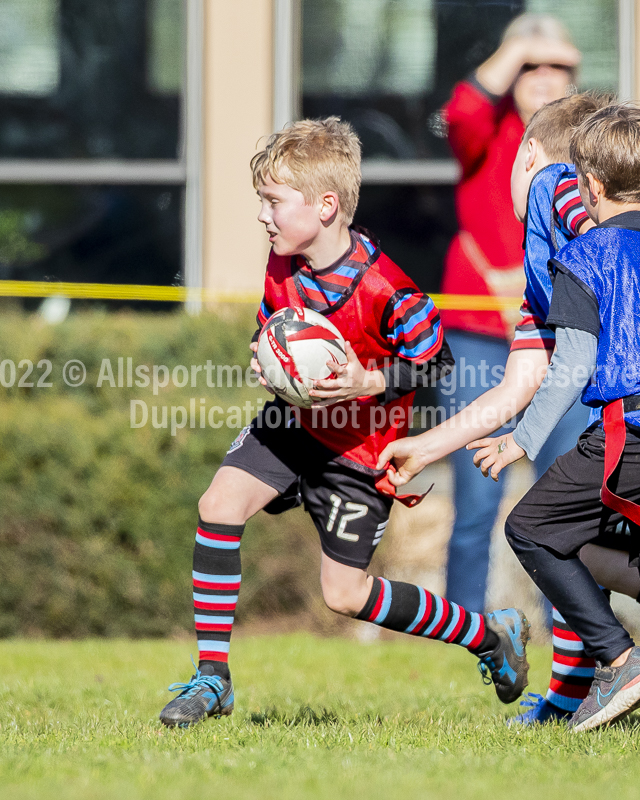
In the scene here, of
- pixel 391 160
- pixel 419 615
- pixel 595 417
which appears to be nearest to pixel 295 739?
pixel 419 615

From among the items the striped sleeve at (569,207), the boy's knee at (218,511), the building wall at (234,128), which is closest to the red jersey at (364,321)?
the boy's knee at (218,511)

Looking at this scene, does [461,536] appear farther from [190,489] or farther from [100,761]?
[100,761]

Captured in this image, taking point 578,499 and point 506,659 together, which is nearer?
point 578,499

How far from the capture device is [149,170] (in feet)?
28.0

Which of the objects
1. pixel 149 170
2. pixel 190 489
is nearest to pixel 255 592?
pixel 190 489

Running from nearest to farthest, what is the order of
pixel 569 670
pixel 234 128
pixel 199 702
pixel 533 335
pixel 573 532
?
pixel 573 532 → pixel 199 702 → pixel 533 335 → pixel 569 670 → pixel 234 128

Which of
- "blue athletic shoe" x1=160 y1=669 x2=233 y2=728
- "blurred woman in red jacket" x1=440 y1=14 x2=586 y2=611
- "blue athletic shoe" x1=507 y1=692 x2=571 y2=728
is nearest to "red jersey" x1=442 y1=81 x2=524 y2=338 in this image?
"blurred woman in red jacket" x1=440 y1=14 x2=586 y2=611

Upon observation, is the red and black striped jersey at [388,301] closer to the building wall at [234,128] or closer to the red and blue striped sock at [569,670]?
the red and blue striped sock at [569,670]

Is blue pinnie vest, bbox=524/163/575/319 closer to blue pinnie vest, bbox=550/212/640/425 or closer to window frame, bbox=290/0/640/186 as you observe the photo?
blue pinnie vest, bbox=550/212/640/425

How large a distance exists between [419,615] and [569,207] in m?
1.58

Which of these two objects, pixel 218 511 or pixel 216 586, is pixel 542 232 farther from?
pixel 216 586

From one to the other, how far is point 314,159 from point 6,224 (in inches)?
209

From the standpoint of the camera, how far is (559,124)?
150 inches

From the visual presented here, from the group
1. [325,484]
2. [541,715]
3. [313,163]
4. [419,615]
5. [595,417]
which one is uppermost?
[313,163]
